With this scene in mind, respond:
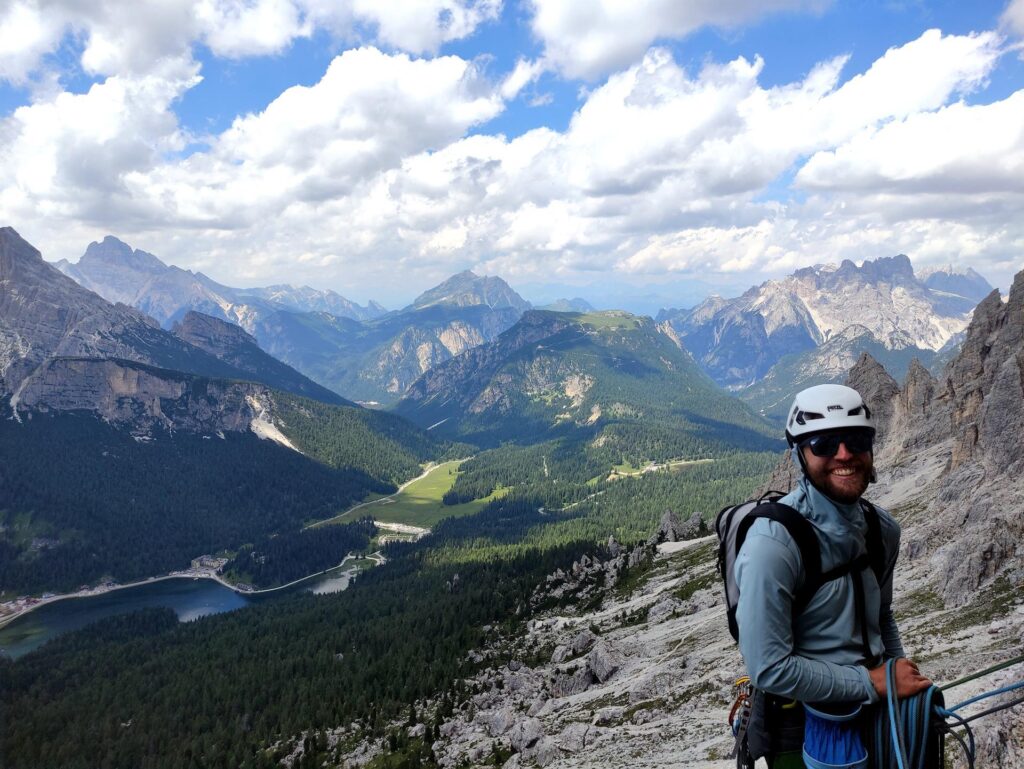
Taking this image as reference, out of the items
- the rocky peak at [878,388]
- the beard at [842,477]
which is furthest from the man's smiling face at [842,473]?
the rocky peak at [878,388]

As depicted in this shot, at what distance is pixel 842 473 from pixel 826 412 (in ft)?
2.60

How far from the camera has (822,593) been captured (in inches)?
266

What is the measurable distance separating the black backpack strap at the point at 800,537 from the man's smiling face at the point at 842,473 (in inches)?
26.1

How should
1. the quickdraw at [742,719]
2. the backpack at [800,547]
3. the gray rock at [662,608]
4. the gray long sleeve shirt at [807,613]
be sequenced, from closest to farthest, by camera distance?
the gray long sleeve shirt at [807,613] → the backpack at [800,547] → the quickdraw at [742,719] → the gray rock at [662,608]

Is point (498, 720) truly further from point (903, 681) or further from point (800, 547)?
point (800, 547)

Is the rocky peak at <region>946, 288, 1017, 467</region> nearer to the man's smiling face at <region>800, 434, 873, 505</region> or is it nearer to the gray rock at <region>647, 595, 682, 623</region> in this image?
the gray rock at <region>647, 595, 682, 623</region>

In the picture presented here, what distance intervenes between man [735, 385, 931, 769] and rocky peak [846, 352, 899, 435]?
374 feet

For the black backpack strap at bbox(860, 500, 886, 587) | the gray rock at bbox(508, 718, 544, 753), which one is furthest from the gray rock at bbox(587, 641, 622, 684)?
the black backpack strap at bbox(860, 500, 886, 587)

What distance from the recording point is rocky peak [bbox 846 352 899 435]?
109 metres

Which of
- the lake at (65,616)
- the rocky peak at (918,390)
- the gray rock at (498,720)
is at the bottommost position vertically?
the lake at (65,616)

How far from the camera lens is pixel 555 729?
54750 millimetres

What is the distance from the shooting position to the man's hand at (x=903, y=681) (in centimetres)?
674

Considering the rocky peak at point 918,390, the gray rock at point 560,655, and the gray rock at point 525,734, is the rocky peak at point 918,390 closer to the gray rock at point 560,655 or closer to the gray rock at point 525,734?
the gray rock at point 560,655

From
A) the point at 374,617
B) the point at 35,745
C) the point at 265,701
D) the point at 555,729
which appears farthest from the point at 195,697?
the point at 555,729
